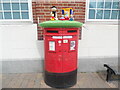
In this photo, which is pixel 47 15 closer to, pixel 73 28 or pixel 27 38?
pixel 27 38

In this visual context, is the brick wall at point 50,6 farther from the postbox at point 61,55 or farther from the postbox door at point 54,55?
the postbox door at point 54,55

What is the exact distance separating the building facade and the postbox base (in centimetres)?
93

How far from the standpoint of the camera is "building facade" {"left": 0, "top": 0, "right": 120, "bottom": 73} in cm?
350

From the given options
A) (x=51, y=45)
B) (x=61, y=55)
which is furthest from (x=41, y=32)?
(x=61, y=55)

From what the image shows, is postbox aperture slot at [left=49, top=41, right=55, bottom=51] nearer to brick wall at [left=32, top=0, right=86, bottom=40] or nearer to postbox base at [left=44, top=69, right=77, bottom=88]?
postbox base at [left=44, top=69, right=77, bottom=88]

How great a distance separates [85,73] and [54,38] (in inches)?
75.4

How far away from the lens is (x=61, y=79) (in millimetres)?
2807

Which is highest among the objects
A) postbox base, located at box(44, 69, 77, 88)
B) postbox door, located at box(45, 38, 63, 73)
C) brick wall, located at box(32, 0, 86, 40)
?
brick wall, located at box(32, 0, 86, 40)

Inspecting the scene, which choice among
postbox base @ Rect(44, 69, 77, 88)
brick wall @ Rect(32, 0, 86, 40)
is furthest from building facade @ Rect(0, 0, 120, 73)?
postbox base @ Rect(44, 69, 77, 88)

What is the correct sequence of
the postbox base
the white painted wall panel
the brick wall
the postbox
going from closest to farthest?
the postbox
the postbox base
the brick wall
the white painted wall panel

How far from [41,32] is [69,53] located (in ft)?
4.48

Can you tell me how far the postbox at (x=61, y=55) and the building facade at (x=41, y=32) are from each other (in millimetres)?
926

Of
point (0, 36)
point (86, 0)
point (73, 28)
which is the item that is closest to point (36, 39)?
point (0, 36)

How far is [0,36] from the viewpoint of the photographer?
3525 millimetres
